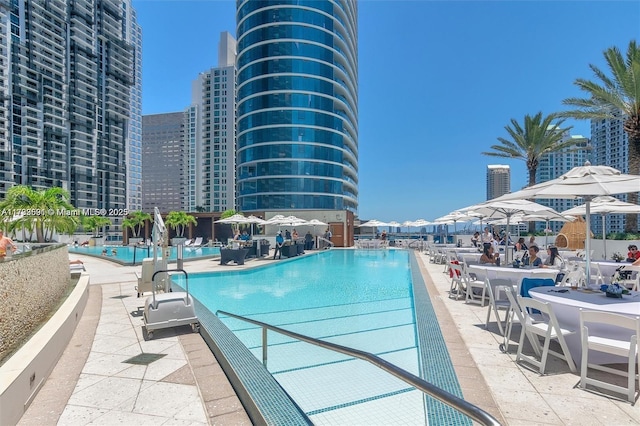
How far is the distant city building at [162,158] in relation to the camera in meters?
149

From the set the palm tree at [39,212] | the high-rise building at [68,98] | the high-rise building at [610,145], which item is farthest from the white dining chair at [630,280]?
the high-rise building at [68,98]

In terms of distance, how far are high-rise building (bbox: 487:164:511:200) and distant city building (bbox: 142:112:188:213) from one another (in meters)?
128

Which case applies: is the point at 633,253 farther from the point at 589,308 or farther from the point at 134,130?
the point at 134,130

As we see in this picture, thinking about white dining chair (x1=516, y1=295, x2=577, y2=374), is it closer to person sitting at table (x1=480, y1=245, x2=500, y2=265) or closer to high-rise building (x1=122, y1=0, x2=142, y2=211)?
person sitting at table (x1=480, y1=245, x2=500, y2=265)

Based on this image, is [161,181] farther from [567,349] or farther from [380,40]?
[567,349]

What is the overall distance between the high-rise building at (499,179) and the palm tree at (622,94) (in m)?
33.8

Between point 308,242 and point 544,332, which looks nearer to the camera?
point 544,332

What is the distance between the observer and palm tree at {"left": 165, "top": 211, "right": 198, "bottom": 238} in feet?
130

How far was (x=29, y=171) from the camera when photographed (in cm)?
7838

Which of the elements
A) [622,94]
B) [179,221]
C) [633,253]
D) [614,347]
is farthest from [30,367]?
[179,221]

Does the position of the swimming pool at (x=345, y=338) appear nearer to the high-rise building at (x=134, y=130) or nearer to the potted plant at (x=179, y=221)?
the potted plant at (x=179, y=221)

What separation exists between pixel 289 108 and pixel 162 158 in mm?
122187

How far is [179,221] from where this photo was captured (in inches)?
1618

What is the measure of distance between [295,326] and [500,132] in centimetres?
2380
